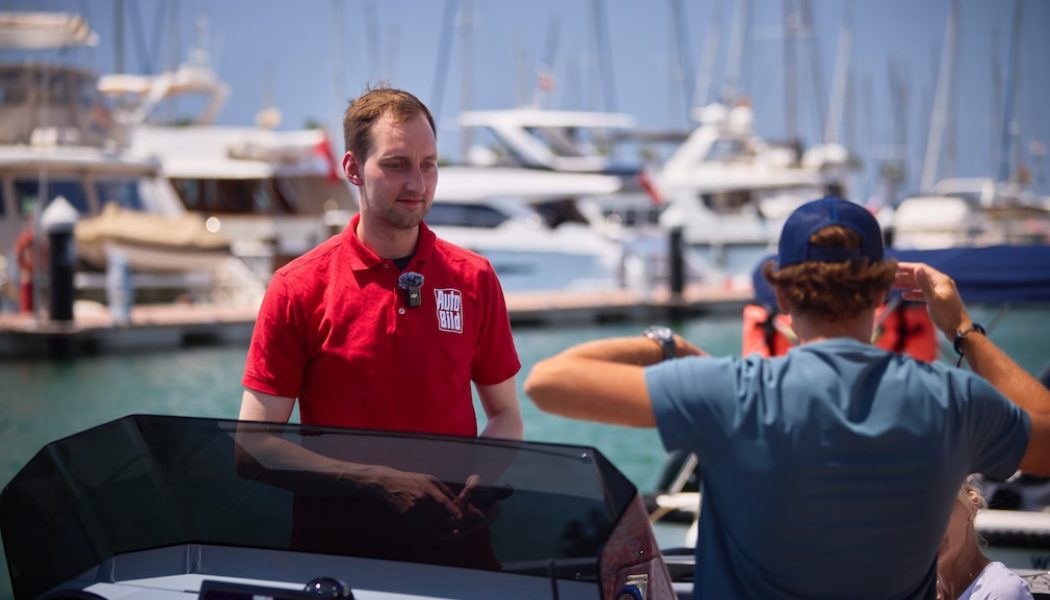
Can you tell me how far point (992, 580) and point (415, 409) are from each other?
137 centimetres

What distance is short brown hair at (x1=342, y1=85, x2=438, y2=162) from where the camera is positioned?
2869 mm

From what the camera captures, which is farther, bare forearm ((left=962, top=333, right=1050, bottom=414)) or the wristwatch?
the wristwatch

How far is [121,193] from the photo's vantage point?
24797mm

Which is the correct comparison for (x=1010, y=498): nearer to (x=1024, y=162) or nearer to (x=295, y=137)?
(x=295, y=137)

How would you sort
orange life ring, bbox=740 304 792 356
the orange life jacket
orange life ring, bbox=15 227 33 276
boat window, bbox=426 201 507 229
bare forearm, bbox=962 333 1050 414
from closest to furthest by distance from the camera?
bare forearm, bbox=962 333 1050 414, orange life ring, bbox=740 304 792 356, the orange life jacket, orange life ring, bbox=15 227 33 276, boat window, bbox=426 201 507 229

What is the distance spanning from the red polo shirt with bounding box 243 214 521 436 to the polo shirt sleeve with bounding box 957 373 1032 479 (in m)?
1.25

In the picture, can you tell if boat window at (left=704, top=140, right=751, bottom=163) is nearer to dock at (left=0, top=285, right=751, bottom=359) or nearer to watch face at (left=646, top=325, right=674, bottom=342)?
dock at (left=0, top=285, right=751, bottom=359)

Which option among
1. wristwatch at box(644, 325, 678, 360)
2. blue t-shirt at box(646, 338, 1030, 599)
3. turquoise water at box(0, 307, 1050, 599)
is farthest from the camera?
turquoise water at box(0, 307, 1050, 599)

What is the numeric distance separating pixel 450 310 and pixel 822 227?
107 centimetres

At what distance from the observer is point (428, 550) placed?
2270 mm

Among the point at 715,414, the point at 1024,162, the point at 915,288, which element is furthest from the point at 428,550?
the point at 1024,162

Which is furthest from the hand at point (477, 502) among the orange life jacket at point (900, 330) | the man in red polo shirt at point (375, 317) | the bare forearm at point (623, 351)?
the orange life jacket at point (900, 330)

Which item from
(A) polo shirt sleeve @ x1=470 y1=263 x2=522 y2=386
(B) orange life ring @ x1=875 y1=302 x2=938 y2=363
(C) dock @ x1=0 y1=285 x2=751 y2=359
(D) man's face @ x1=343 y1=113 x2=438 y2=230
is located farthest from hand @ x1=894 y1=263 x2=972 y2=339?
(C) dock @ x1=0 y1=285 x2=751 y2=359

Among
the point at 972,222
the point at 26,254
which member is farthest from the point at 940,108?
the point at 26,254
